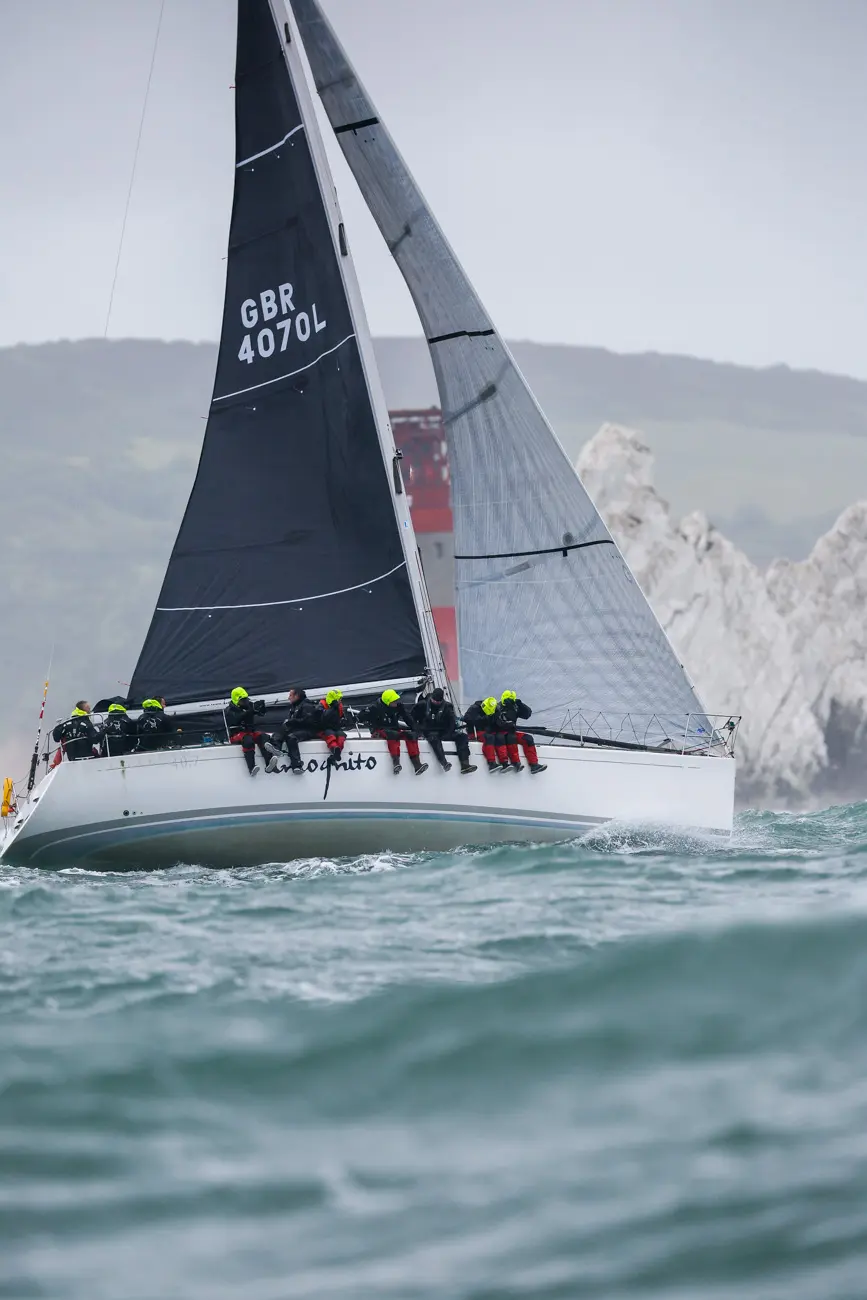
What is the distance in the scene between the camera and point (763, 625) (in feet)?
225

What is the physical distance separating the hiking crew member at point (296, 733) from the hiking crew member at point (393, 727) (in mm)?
649

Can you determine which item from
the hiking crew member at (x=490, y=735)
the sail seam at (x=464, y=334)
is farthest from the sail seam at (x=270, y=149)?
the hiking crew member at (x=490, y=735)

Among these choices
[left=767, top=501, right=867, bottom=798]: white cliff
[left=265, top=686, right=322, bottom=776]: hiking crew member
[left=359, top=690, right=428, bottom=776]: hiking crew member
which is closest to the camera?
[left=265, top=686, right=322, bottom=776]: hiking crew member

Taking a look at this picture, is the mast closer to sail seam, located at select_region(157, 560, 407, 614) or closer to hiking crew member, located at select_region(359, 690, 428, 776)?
sail seam, located at select_region(157, 560, 407, 614)

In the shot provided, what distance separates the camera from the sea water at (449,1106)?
547 centimetres

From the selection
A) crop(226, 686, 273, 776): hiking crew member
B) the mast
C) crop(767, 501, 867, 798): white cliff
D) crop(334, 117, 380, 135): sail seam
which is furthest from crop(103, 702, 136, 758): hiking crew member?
crop(767, 501, 867, 798): white cliff

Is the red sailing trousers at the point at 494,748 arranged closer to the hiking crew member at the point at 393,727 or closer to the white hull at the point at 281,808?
the white hull at the point at 281,808

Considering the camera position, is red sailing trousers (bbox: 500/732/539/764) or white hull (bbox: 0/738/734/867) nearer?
white hull (bbox: 0/738/734/867)

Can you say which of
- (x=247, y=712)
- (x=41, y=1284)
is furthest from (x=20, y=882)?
(x=41, y=1284)

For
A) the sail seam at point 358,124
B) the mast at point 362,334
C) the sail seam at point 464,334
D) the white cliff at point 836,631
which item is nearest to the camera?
the mast at point 362,334

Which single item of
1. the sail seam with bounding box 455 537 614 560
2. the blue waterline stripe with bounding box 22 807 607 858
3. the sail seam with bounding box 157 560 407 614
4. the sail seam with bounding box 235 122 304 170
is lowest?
the blue waterline stripe with bounding box 22 807 607 858

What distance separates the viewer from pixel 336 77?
19047 millimetres

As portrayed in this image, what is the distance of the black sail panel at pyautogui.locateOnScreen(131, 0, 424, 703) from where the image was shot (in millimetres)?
18000

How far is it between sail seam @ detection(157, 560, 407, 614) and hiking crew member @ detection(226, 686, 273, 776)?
6.10 ft
